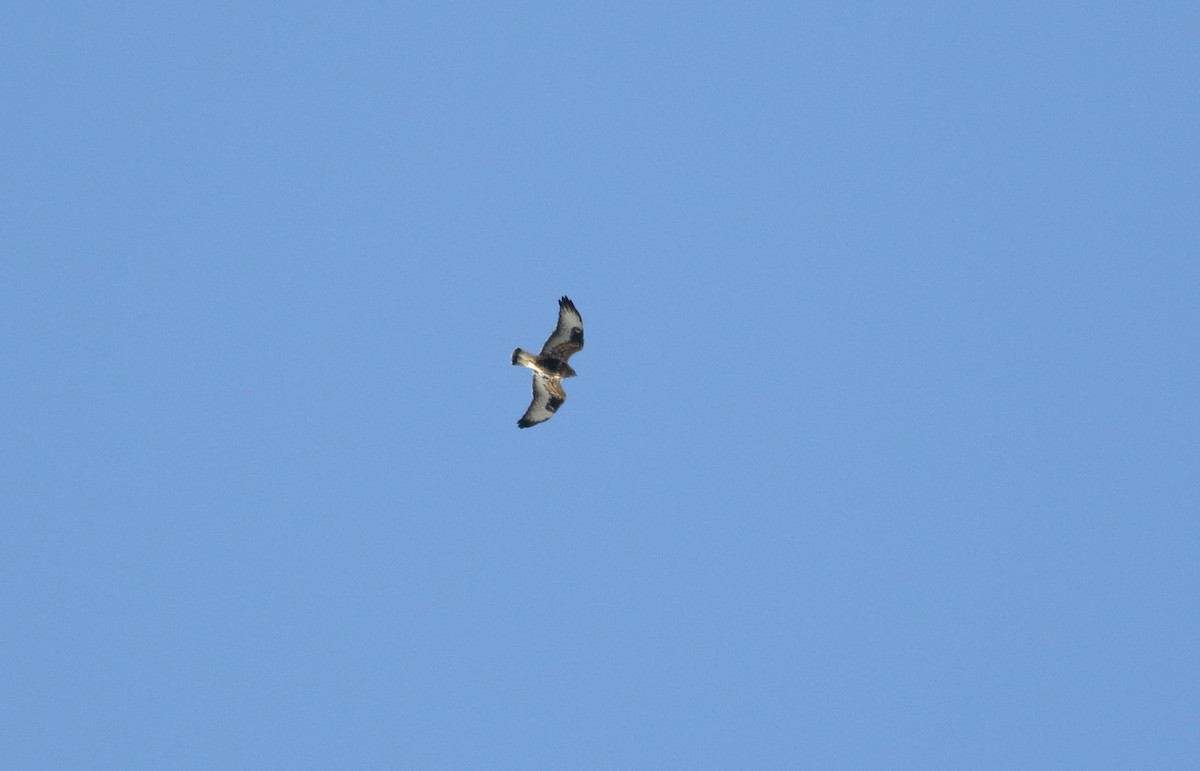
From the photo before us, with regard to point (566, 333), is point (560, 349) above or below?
below

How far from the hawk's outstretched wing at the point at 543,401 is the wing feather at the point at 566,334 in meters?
0.65

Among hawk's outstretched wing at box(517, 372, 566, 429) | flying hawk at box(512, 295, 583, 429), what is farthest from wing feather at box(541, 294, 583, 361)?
hawk's outstretched wing at box(517, 372, 566, 429)

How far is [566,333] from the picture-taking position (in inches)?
1093

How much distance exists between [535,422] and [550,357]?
2211 millimetres

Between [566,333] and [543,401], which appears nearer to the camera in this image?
[566,333]

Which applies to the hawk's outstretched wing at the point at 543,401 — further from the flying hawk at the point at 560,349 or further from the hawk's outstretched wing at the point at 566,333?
the hawk's outstretched wing at the point at 566,333

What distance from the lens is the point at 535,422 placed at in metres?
29.5

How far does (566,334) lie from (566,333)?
20 millimetres

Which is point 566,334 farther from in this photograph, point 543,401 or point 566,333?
point 543,401

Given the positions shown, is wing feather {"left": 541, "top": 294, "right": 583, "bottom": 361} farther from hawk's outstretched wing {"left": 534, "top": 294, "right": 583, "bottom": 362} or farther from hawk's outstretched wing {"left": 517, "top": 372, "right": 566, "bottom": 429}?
hawk's outstretched wing {"left": 517, "top": 372, "right": 566, "bottom": 429}

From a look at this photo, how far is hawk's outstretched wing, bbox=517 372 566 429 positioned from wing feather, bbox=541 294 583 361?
653 mm

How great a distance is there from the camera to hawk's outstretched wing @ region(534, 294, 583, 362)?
2764cm

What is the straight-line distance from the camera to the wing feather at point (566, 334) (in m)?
27.6

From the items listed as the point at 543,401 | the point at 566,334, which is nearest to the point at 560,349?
the point at 566,334
